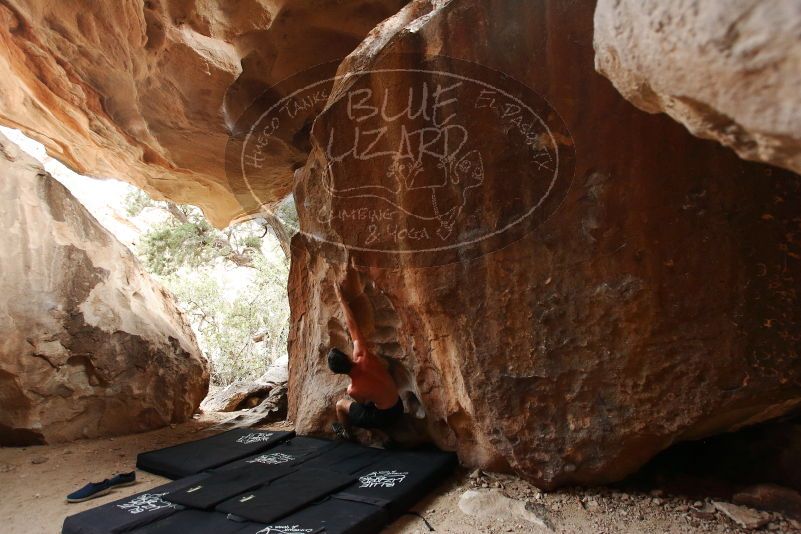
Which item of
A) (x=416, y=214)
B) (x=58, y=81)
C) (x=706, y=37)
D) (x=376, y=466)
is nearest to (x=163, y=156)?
(x=58, y=81)

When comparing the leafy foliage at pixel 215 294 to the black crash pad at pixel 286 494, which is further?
the leafy foliage at pixel 215 294

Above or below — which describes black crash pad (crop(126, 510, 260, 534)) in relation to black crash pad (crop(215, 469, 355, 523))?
below

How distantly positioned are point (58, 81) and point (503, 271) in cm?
403

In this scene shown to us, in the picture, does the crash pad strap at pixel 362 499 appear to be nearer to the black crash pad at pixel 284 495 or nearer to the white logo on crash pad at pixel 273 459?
the black crash pad at pixel 284 495

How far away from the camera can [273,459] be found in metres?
3.40

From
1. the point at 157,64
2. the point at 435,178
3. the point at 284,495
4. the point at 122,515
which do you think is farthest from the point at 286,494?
the point at 157,64

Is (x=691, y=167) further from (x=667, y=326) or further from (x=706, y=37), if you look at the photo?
(x=706, y=37)

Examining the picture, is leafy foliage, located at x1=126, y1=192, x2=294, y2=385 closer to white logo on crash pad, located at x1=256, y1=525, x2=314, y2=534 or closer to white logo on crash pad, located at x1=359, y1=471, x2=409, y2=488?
white logo on crash pad, located at x1=359, y1=471, x2=409, y2=488

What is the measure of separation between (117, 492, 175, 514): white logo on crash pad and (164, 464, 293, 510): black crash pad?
0.04 meters

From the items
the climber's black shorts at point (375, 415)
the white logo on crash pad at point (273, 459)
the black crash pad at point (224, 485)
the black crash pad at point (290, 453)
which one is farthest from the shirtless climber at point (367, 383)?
the black crash pad at point (224, 485)

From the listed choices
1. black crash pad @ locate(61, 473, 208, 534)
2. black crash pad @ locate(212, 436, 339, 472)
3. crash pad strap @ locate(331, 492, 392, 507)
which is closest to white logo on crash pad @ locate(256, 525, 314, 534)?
crash pad strap @ locate(331, 492, 392, 507)

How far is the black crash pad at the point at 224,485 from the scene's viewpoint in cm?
265

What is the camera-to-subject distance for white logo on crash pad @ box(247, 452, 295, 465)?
334cm

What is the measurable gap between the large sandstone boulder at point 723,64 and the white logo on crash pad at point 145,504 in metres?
2.92
